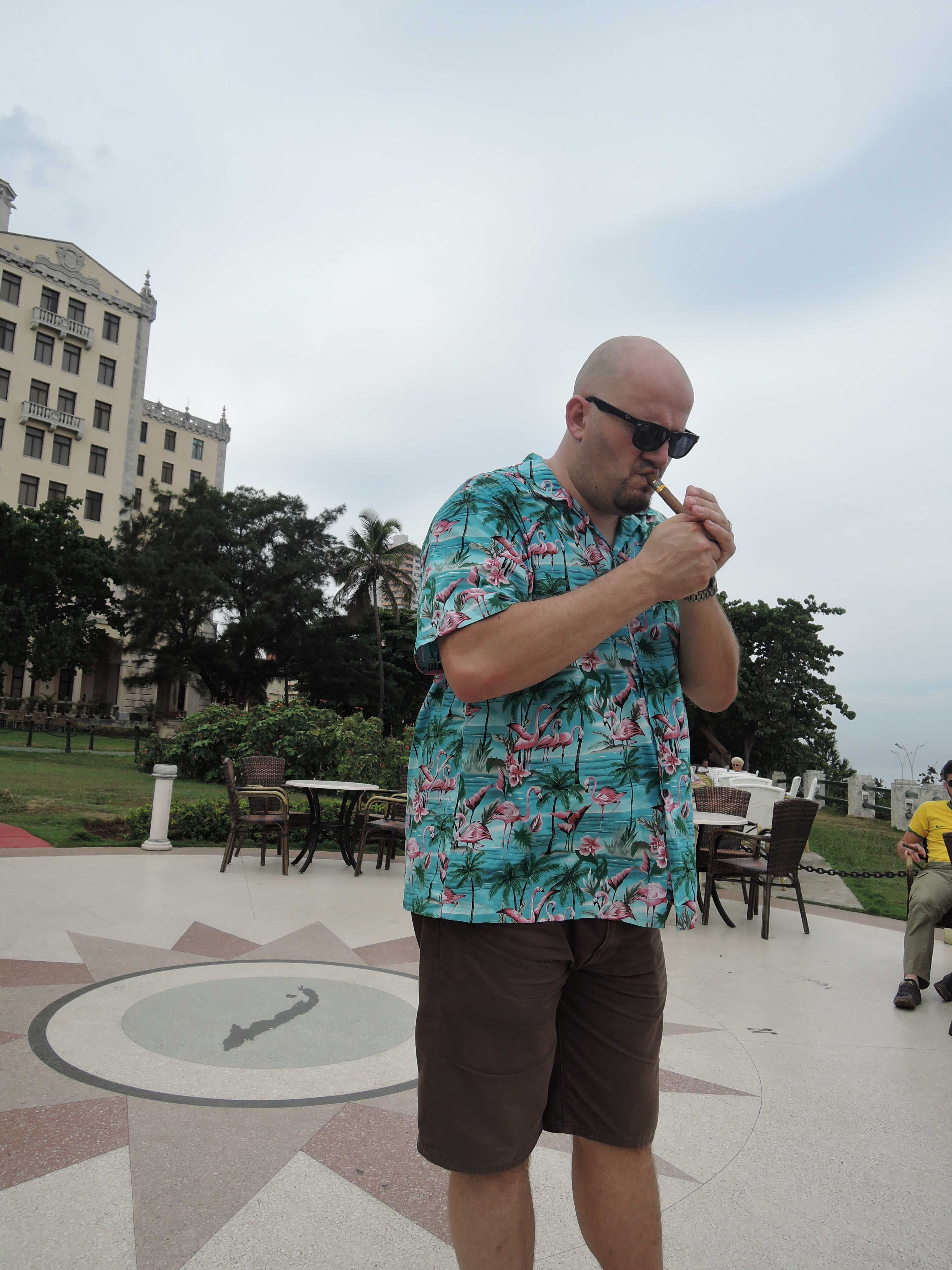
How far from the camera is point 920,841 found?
4852mm

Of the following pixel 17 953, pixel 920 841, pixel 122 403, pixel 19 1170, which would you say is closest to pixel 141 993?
pixel 17 953

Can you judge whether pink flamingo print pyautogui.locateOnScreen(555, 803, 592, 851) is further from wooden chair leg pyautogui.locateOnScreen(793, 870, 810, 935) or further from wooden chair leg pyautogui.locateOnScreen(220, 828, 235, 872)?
wooden chair leg pyautogui.locateOnScreen(220, 828, 235, 872)

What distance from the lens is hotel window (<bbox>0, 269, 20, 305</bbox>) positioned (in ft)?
133

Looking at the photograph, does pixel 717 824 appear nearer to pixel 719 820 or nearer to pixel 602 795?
pixel 719 820

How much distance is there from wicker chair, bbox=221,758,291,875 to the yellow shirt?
466 cm

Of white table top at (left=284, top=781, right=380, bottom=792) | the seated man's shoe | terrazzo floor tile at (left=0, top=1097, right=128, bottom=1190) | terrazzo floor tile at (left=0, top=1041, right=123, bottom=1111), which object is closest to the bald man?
terrazzo floor tile at (left=0, top=1097, right=128, bottom=1190)

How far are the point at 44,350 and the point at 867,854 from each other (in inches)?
1781

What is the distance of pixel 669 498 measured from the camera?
1.32 m

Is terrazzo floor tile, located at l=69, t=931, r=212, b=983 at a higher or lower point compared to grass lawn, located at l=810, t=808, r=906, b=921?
higher

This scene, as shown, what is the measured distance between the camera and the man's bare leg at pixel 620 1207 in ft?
4.26

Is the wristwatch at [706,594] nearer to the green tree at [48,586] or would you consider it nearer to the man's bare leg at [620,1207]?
the man's bare leg at [620,1207]

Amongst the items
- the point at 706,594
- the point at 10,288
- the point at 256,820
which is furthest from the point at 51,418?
the point at 706,594

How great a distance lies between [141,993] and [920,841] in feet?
14.1

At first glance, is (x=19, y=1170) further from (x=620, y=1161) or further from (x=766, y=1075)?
(x=766, y=1075)
